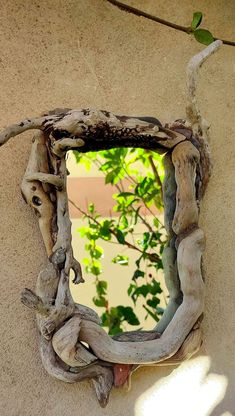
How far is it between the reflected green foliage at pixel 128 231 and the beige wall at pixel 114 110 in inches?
11.3

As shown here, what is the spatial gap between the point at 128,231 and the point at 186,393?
649 mm

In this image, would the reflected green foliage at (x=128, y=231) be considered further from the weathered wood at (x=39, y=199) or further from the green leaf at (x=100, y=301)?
the weathered wood at (x=39, y=199)

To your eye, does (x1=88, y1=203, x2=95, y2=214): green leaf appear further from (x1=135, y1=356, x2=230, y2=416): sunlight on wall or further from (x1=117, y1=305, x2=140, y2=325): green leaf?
(x1=135, y1=356, x2=230, y2=416): sunlight on wall

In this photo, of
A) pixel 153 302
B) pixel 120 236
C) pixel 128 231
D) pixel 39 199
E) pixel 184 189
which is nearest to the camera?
pixel 39 199

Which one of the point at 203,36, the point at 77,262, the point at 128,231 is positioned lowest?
the point at 128,231

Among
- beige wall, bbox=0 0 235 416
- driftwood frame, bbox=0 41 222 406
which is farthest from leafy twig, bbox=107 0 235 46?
driftwood frame, bbox=0 41 222 406

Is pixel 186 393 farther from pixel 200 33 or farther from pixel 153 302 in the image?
pixel 200 33

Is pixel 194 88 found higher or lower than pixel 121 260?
higher

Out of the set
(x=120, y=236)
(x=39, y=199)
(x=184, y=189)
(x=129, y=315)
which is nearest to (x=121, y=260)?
(x=120, y=236)

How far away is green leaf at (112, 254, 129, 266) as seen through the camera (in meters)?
1.79

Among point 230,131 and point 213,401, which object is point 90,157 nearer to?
point 230,131

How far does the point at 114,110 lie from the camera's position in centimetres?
139

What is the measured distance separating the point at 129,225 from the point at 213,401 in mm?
700

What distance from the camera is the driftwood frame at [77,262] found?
4.00 feet
